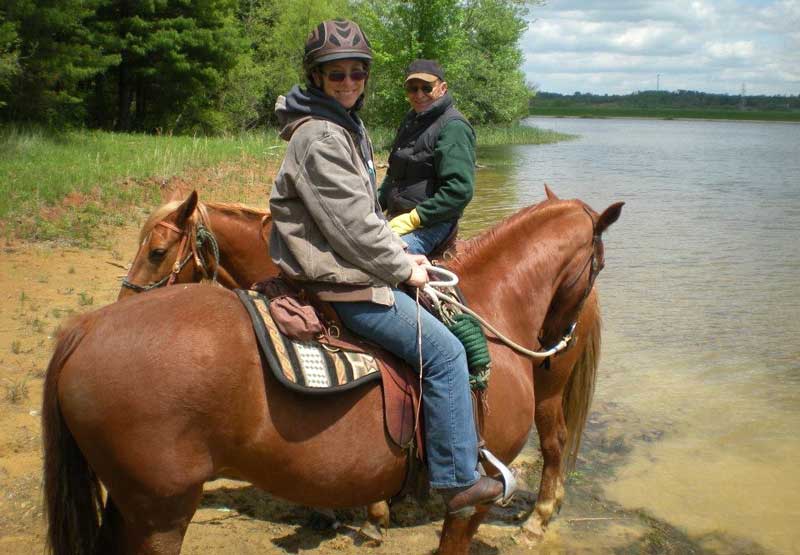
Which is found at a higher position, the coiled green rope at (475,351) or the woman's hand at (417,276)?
the woman's hand at (417,276)

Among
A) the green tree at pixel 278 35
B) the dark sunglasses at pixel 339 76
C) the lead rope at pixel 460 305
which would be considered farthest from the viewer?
the green tree at pixel 278 35

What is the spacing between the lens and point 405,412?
3.15m

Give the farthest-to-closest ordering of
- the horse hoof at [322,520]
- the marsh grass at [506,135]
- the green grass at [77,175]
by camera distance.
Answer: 1. the marsh grass at [506,135]
2. the green grass at [77,175]
3. the horse hoof at [322,520]

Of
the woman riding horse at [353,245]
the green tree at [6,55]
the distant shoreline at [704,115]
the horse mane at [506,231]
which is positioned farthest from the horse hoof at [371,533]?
the distant shoreline at [704,115]

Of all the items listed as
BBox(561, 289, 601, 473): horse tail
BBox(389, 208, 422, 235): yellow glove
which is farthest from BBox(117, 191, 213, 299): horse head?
Answer: BBox(561, 289, 601, 473): horse tail

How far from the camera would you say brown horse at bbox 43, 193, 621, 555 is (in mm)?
2621

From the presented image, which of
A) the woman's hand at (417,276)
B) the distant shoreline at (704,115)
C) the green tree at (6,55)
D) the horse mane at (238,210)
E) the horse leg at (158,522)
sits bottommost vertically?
the horse leg at (158,522)

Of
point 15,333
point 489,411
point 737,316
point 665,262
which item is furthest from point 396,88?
point 489,411

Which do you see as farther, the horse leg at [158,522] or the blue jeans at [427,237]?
the blue jeans at [427,237]

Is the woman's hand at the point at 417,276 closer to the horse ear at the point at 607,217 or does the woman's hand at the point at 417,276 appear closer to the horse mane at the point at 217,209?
the horse ear at the point at 607,217

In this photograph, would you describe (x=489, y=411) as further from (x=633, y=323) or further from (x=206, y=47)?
(x=206, y=47)

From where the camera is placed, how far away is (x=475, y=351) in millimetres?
3297

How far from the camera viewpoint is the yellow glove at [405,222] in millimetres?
5055

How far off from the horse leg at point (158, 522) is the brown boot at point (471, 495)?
3.70 ft
